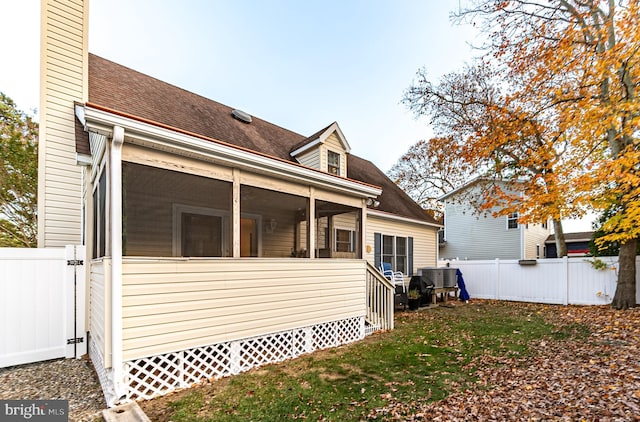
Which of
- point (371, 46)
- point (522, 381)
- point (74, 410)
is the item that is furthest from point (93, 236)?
point (371, 46)

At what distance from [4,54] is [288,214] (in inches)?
494

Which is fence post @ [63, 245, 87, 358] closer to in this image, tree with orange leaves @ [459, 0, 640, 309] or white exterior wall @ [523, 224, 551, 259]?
tree with orange leaves @ [459, 0, 640, 309]

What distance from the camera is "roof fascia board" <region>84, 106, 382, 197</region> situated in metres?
3.50

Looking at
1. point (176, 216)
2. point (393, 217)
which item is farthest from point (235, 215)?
point (393, 217)

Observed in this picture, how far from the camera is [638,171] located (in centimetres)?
761

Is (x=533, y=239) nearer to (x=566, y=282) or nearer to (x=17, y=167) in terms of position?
(x=566, y=282)

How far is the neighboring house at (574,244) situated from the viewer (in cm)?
2143

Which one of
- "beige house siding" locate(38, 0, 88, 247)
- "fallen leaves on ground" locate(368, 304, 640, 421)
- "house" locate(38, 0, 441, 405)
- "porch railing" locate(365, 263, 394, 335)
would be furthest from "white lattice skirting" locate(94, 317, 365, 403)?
"beige house siding" locate(38, 0, 88, 247)

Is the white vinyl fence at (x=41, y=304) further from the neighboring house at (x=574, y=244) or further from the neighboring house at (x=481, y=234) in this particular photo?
Result: the neighboring house at (x=574, y=244)

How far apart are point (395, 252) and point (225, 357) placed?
26.2 feet

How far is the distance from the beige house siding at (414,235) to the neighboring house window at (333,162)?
1920 mm

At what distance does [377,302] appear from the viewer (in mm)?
7379

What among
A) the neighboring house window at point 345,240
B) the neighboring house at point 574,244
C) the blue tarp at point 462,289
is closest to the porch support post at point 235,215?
the neighboring house window at point 345,240

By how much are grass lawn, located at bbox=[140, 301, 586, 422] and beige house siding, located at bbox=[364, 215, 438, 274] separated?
3.55 m
